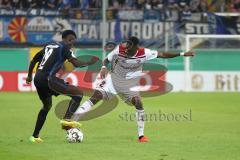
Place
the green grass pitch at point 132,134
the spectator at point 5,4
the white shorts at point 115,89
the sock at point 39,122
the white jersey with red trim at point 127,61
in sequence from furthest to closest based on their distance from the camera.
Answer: the spectator at point 5,4 → the white shorts at point 115,89 → the white jersey with red trim at point 127,61 → the sock at point 39,122 → the green grass pitch at point 132,134

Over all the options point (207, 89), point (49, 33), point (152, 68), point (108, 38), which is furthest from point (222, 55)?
point (49, 33)

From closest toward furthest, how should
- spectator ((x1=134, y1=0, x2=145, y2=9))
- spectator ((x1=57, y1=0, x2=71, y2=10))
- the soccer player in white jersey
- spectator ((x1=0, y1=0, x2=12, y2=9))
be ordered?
the soccer player in white jersey → spectator ((x1=0, y1=0, x2=12, y2=9)) → spectator ((x1=57, y1=0, x2=71, y2=10)) → spectator ((x1=134, y1=0, x2=145, y2=9))

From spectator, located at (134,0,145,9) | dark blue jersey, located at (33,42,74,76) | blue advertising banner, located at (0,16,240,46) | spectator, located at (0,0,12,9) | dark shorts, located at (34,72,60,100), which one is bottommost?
blue advertising banner, located at (0,16,240,46)

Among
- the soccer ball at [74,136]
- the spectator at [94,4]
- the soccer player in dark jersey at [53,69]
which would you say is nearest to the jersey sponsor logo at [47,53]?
the soccer player in dark jersey at [53,69]

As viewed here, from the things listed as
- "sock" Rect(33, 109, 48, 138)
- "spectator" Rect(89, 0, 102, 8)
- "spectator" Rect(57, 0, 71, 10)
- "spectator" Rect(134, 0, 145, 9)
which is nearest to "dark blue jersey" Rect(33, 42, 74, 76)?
"sock" Rect(33, 109, 48, 138)

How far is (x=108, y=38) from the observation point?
35.9m

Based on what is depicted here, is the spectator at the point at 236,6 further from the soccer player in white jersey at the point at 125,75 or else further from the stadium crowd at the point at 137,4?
the soccer player in white jersey at the point at 125,75

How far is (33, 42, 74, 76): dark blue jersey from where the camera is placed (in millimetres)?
14242

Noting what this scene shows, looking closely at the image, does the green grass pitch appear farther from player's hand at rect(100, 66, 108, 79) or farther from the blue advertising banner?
the blue advertising banner

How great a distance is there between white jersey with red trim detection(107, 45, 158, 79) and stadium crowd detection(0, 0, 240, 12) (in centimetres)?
2053

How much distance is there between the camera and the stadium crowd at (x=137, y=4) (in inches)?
1416

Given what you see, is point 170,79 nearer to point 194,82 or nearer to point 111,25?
point 194,82

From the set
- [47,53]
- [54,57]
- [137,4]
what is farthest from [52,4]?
[54,57]

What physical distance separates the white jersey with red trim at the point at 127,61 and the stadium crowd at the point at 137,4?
2053cm
